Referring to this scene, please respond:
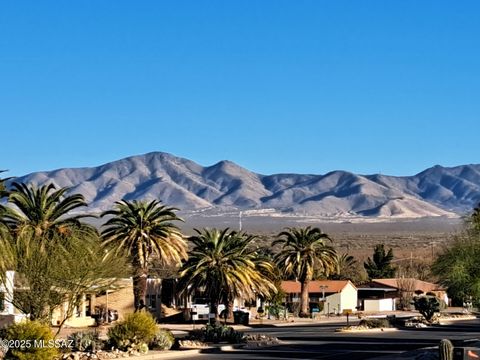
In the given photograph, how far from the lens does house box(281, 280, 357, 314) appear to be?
99.6 meters

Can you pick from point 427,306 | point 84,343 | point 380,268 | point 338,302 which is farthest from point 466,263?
point 380,268

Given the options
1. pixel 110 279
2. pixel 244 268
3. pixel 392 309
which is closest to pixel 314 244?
pixel 244 268

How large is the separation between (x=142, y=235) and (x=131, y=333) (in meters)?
23.0

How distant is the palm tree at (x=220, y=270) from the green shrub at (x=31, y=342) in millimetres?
34334

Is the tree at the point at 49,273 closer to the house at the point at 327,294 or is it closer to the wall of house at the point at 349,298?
the house at the point at 327,294

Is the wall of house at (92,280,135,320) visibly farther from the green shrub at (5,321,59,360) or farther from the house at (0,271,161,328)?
the green shrub at (5,321,59,360)

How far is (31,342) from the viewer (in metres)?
32.3

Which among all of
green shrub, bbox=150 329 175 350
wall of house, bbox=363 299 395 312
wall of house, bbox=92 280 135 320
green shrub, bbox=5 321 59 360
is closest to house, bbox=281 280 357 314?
wall of house, bbox=363 299 395 312

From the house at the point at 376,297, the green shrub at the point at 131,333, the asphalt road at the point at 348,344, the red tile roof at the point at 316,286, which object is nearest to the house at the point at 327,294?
the red tile roof at the point at 316,286

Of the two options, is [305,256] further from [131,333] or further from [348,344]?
[131,333]

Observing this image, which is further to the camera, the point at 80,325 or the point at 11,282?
the point at 80,325

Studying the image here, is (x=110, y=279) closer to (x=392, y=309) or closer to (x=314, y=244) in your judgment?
(x=314, y=244)

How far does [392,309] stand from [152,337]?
70489 mm

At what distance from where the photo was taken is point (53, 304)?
40.0 meters
